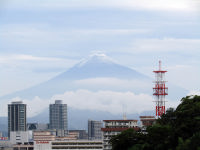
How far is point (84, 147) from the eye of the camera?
172m

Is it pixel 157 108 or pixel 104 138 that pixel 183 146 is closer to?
pixel 104 138

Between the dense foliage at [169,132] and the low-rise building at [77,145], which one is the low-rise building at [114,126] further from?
the dense foliage at [169,132]

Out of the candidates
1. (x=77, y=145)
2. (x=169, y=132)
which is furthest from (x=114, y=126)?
(x=169, y=132)

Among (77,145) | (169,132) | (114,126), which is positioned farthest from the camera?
(77,145)

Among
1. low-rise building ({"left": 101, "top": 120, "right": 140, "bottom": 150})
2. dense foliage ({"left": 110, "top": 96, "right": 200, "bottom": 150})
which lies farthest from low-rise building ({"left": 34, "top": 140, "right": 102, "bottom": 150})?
dense foliage ({"left": 110, "top": 96, "right": 200, "bottom": 150})

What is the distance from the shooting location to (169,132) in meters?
71.6

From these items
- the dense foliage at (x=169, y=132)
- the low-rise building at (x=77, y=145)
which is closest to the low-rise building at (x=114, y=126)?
the low-rise building at (x=77, y=145)

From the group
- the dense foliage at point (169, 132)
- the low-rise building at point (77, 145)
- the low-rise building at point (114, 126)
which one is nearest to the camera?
the dense foliage at point (169, 132)

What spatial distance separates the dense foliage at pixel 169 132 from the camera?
232 ft

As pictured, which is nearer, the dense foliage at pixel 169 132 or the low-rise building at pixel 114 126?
the dense foliage at pixel 169 132

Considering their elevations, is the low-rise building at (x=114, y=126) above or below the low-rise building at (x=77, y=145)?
above

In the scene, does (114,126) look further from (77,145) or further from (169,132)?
(169,132)

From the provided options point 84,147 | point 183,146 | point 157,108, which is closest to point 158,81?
point 157,108

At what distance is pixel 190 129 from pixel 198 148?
22.2 metres
